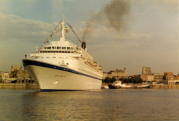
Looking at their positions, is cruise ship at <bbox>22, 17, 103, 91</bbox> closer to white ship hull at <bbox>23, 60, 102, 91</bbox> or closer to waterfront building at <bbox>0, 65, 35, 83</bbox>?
white ship hull at <bbox>23, 60, 102, 91</bbox>

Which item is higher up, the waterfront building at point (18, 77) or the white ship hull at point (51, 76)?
the waterfront building at point (18, 77)

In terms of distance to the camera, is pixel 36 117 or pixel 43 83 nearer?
pixel 36 117

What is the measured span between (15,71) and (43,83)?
130 metres

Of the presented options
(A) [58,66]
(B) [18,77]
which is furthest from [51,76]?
(B) [18,77]

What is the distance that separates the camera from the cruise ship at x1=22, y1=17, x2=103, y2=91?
45500mm

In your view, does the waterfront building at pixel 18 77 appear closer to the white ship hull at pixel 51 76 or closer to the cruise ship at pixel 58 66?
the cruise ship at pixel 58 66

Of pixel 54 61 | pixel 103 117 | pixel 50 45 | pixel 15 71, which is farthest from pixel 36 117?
pixel 15 71

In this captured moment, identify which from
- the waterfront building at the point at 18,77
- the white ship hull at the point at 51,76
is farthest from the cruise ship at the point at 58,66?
the waterfront building at the point at 18,77

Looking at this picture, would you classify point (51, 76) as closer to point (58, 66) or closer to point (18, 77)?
point (58, 66)

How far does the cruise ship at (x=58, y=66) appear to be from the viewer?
4550cm

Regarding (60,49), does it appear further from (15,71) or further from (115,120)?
(15,71)

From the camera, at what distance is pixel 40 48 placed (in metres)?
54.2

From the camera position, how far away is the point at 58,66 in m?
46.4

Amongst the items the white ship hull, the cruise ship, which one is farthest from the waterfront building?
the white ship hull
